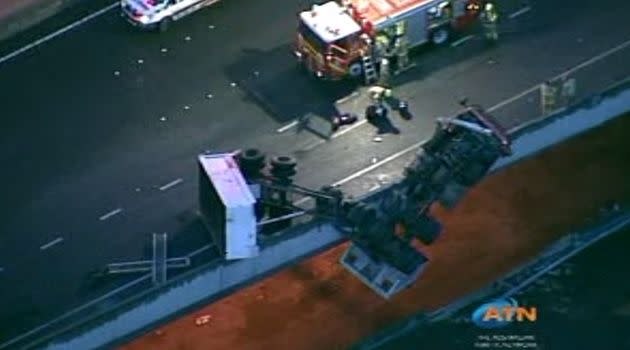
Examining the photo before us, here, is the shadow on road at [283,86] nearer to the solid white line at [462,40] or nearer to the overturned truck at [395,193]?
the solid white line at [462,40]

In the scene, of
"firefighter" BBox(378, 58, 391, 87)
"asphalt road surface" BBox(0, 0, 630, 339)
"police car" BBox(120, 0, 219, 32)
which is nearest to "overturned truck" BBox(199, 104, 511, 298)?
"asphalt road surface" BBox(0, 0, 630, 339)

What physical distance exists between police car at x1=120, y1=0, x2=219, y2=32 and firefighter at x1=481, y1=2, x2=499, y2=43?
1042cm

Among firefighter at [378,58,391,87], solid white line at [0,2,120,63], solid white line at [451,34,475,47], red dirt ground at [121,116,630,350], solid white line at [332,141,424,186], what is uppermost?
solid white line at [0,2,120,63]

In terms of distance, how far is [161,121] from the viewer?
7469 centimetres

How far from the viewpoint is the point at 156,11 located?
7831 cm

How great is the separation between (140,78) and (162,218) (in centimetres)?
851

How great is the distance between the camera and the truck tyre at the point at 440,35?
252 ft

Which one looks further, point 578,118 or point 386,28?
point 386,28

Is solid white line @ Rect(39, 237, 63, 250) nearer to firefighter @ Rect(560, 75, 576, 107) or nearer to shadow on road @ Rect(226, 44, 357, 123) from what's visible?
shadow on road @ Rect(226, 44, 357, 123)

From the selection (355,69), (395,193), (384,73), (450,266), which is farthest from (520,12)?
(395,193)

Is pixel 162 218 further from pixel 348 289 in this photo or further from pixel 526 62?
pixel 526 62

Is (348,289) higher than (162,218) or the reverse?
the reverse

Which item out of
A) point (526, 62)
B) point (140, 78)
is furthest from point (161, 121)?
point (526, 62)

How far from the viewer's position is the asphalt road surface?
227 feet
